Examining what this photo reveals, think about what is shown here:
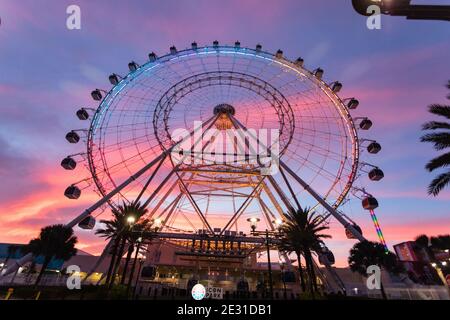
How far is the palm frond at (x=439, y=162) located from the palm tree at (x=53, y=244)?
35553 millimetres

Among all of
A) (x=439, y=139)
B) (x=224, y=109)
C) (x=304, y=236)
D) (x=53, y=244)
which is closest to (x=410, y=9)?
(x=439, y=139)

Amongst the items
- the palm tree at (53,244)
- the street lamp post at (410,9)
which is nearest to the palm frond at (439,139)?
the street lamp post at (410,9)

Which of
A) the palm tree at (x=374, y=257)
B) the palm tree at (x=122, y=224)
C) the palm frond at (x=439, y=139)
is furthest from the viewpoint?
the palm tree at (x=374, y=257)

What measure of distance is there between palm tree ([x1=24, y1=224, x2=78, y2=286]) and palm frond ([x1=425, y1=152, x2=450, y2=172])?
35553 mm

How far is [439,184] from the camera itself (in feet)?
50.0

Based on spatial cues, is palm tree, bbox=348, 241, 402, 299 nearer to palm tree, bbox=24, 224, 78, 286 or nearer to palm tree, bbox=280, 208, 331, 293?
palm tree, bbox=280, 208, 331, 293

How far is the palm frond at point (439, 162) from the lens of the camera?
49.4 feet

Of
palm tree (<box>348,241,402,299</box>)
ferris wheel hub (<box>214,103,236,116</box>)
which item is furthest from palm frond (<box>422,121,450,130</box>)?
ferris wheel hub (<box>214,103,236,116</box>)

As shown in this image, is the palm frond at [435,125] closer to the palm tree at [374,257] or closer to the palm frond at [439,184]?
the palm frond at [439,184]

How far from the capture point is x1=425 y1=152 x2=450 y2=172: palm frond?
15.1m

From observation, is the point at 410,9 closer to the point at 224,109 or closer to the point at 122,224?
the point at 122,224
